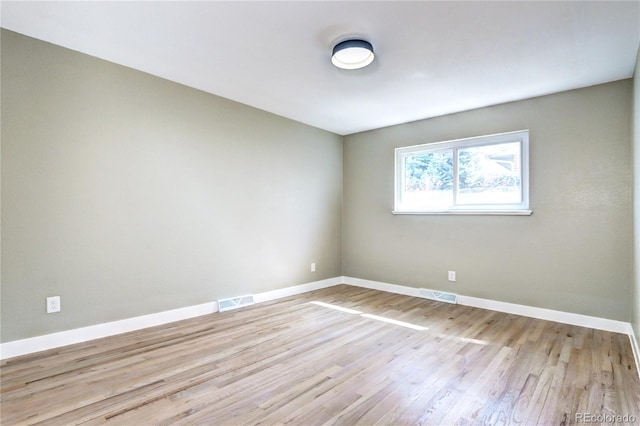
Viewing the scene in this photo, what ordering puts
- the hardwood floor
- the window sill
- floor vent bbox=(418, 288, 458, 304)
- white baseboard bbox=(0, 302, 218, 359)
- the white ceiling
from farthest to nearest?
floor vent bbox=(418, 288, 458, 304) < the window sill < white baseboard bbox=(0, 302, 218, 359) < the white ceiling < the hardwood floor

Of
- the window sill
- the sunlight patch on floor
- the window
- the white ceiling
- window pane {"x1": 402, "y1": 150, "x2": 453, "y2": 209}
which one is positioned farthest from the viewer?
window pane {"x1": 402, "y1": 150, "x2": 453, "y2": 209}

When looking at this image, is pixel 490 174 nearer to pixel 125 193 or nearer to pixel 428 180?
pixel 428 180

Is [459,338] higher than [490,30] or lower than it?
lower

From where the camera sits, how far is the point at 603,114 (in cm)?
305

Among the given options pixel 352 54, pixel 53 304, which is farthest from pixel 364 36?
pixel 53 304

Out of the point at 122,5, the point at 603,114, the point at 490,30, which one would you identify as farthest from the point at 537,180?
the point at 122,5

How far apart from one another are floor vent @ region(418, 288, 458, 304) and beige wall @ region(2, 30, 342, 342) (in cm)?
181

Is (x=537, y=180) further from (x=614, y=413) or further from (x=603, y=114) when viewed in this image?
(x=614, y=413)

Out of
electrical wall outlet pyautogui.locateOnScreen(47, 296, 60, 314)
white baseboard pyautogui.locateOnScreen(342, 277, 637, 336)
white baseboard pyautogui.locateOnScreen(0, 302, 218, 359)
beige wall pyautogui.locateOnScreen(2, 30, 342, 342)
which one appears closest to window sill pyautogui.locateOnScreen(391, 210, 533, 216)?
white baseboard pyautogui.locateOnScreen(342, 277, 637, 336)

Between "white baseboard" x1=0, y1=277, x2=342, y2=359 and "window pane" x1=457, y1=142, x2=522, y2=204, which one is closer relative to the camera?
"white baseboard" x1=0, y1=277, x2=342, y2=359

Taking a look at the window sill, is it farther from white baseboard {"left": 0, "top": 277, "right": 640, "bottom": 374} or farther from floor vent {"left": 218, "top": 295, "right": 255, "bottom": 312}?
floor vent {"left": 218, "top": 295, "right": 255, "bottom": 312}

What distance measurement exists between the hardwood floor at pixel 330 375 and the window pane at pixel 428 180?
167cm

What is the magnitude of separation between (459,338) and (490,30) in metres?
2.43

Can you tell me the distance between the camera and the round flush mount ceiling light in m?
2.36
